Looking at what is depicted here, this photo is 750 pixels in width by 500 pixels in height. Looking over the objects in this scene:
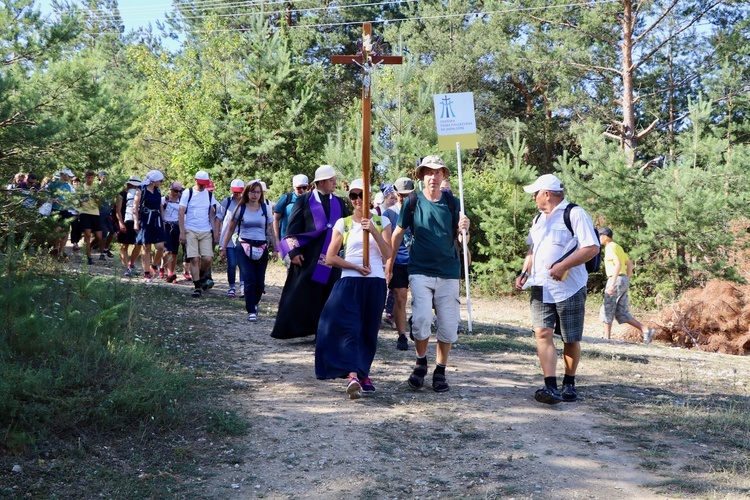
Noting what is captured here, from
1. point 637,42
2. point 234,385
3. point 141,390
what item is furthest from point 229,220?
point 637,42

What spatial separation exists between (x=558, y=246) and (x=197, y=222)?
6.93 meters

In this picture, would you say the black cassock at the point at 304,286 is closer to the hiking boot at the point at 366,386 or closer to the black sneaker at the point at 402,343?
the black sneaker at the point at 402,343

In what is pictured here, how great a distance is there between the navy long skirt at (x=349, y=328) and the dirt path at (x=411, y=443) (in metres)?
0.29

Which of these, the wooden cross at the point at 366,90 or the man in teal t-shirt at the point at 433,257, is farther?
the man in teal t-shirt at the point at 433,257

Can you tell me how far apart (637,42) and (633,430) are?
70.4 feet

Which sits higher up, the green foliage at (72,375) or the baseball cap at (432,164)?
the baseball cap at (432,164)

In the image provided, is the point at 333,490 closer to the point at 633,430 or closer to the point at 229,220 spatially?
the point at 633,430

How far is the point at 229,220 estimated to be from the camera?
1106cm

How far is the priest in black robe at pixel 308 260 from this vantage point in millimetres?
8406

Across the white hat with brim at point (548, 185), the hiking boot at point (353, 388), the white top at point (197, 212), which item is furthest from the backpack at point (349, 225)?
the white top at point (197, 212)

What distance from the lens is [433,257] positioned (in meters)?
6.86

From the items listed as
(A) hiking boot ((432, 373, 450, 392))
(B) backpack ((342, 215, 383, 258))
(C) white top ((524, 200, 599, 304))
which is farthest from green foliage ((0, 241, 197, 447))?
(C) white top ((524, 200, 599, 304))

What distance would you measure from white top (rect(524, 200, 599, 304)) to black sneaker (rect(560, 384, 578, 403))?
895 mm

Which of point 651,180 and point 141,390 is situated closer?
point 141,390
